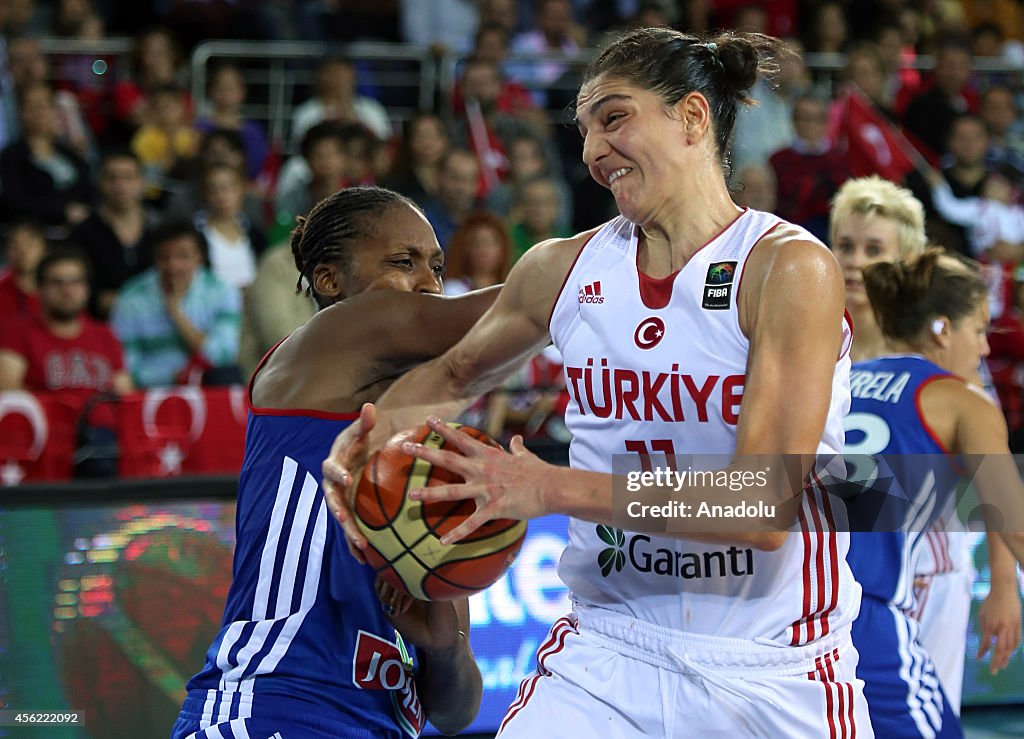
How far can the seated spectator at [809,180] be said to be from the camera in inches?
311

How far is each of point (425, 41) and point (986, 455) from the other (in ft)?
24.9

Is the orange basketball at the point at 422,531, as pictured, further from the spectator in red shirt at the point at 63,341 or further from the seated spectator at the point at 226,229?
the seated spectator at the point at 226,229

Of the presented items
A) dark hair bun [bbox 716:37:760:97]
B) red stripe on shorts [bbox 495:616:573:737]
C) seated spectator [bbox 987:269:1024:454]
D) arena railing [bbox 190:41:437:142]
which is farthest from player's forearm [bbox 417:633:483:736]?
arena railing [bbox 190:41:437:142]

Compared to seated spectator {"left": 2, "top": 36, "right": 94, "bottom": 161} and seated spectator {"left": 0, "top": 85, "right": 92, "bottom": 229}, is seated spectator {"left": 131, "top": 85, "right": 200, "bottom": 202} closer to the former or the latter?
seated spectator {"left": 2, "top": 36, "right": 94, "bottom": 161}

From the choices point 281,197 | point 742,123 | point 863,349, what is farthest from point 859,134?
point 863,349

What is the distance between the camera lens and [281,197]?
833 cm

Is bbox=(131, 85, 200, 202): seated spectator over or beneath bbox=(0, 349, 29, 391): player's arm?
over

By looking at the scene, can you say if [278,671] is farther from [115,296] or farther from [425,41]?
[425,41]

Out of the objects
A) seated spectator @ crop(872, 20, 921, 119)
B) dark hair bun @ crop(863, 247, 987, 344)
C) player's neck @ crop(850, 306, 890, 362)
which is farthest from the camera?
seated spectator @ crop(872, 20, 921, 119)

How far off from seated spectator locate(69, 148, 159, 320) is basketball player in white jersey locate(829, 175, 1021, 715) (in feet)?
14.6

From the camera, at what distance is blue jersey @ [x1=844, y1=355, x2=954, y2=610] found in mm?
3695

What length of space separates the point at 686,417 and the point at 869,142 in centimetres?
724

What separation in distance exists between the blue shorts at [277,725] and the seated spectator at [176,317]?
4439mm

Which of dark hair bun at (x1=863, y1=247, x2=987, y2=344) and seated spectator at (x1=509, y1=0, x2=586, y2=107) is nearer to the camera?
dark hair bun at (x1=863, y1=247, x2=987, y2=344)
